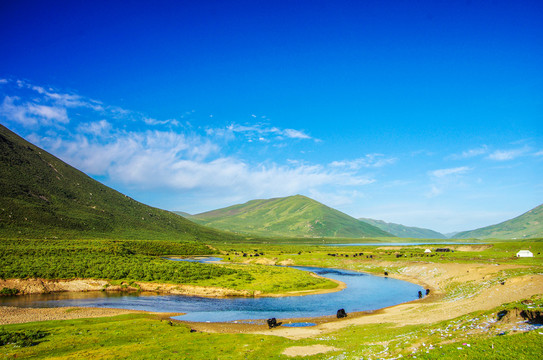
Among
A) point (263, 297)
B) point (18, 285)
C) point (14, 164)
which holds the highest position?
point (14, 164)

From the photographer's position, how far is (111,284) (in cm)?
6619

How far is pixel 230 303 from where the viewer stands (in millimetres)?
56656

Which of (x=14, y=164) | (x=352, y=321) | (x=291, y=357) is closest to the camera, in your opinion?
(x=291, y=357)

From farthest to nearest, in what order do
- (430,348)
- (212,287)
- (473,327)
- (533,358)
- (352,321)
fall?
(212,287) → (352,321) → (473,327) → (430,348) → (533,358)

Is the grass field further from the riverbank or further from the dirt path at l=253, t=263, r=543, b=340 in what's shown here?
the riverbank

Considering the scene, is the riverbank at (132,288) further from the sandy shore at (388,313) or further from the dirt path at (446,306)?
the dirt path at (446,306)

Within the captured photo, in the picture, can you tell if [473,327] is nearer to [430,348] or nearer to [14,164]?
[430,348]

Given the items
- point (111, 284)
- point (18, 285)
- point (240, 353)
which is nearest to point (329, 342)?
point (240, 353)

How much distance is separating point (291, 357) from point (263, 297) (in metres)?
36.4

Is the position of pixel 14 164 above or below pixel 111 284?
above

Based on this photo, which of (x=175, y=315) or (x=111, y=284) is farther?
(x=111, y=284)

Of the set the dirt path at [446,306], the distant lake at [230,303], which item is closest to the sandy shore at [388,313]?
the dirt path at [446,306]

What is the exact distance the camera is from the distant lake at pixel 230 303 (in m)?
49.0

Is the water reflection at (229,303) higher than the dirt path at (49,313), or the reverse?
the dirt path at (49,313)
